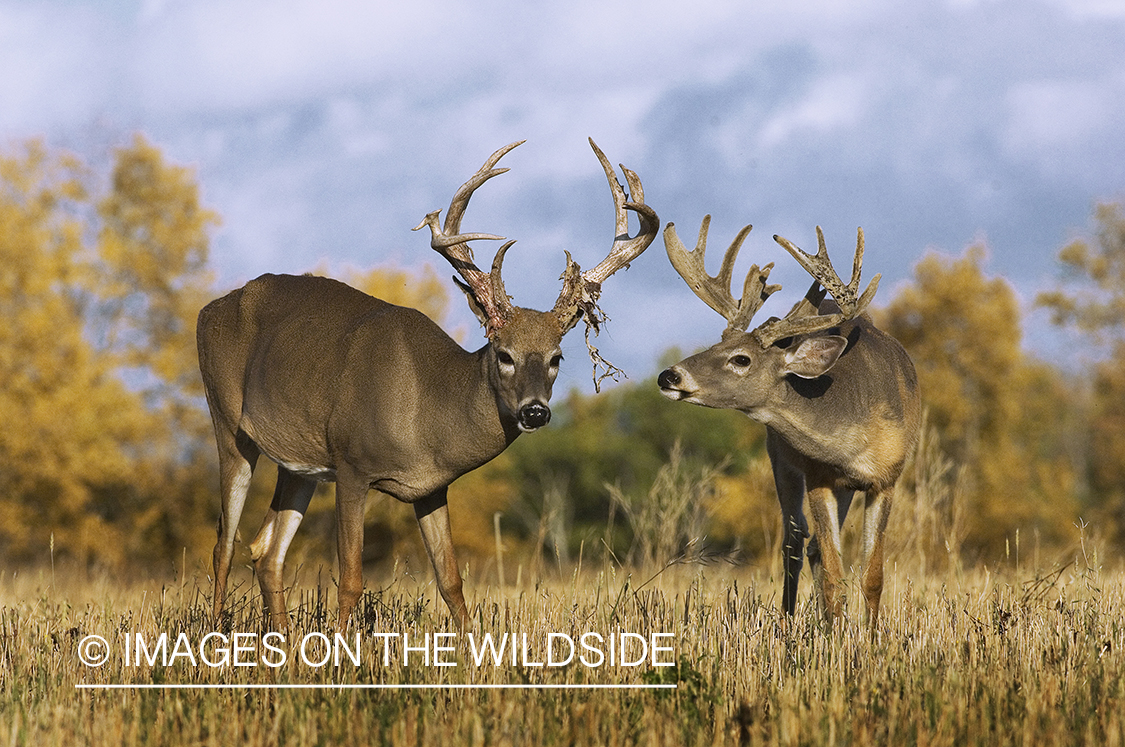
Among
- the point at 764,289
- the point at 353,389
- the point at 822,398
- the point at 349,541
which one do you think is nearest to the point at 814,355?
the point at 822,398

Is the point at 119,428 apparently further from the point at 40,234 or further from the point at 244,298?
the point at 244,298

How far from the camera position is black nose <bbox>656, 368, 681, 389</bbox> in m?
7.89

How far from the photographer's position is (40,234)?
2995cm

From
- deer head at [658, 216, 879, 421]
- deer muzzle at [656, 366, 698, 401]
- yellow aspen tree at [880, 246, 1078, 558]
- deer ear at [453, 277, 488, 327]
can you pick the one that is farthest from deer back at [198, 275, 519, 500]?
yellow aspen tree at [880, 246, 1078, 558]

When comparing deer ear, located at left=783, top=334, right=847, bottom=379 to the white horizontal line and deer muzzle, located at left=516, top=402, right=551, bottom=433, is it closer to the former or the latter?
deer muzzle, located at left=516, top=402, right=551, bottom=433

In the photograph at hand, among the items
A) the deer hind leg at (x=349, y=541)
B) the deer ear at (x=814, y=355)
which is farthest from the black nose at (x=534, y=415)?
the deer ear at (x=814, y=355)

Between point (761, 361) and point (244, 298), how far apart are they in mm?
3521

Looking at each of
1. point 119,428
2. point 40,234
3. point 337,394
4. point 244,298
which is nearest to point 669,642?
point 337,394

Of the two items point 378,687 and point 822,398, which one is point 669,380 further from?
point 378,687

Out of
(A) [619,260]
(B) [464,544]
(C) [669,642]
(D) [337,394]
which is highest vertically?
(B) [464,544]

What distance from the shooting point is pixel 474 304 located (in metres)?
7.39

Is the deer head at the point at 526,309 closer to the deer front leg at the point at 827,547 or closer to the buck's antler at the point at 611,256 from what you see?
the buck's antler at the point at 611,256

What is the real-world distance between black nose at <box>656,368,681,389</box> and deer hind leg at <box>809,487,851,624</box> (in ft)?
3.72

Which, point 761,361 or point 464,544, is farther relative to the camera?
Answer: point 464,544
